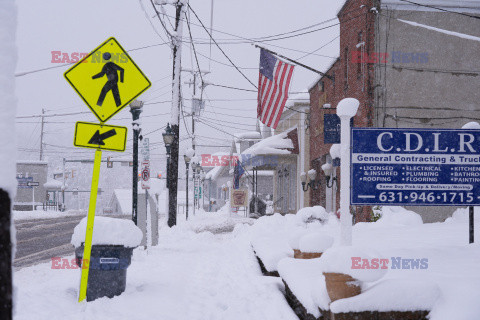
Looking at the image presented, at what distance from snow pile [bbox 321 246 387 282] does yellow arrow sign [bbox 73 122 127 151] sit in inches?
121

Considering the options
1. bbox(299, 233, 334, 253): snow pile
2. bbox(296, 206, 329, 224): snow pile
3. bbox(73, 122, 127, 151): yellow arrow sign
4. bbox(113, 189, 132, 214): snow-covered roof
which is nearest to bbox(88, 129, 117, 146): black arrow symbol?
bbox(73, 122, 127, 151): yellow arrow sign

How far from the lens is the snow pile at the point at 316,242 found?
6.65 m

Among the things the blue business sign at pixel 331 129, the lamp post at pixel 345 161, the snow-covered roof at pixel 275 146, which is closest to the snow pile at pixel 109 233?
the lamp post at pixel 345 161

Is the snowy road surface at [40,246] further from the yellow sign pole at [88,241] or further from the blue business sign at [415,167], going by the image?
the blue business sign at [415,167]

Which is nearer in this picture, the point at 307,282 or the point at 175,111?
the point at 307,282

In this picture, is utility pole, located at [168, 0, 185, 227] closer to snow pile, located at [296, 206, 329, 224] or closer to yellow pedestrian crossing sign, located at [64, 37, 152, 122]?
snow pile, located at [296, 206, 329, 224]

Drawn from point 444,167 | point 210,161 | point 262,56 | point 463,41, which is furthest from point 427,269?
point 210,161

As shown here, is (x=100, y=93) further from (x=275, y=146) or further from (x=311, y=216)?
(x=275, y=146)

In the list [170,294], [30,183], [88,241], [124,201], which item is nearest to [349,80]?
[170,294]

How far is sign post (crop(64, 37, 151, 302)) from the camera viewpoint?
226 inches

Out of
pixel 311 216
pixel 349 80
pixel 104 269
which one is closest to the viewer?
pixel 104 269

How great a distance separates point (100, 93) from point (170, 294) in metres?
3.02

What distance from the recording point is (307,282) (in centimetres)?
548

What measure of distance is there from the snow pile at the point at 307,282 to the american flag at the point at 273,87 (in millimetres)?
9076
